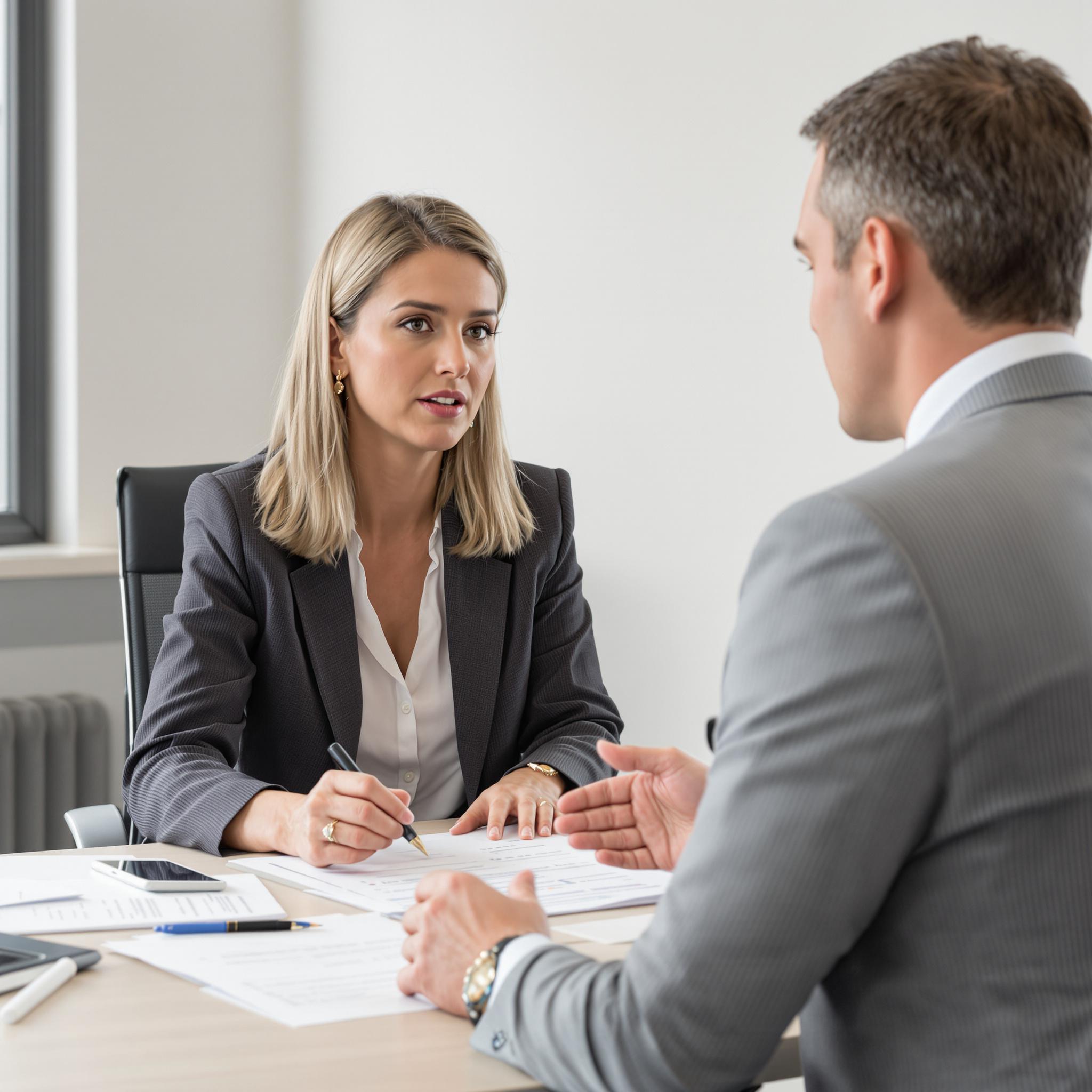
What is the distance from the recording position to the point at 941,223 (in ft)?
3.03

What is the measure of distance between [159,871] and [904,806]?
90cm

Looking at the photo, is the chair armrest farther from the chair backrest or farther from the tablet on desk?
the tablet on desk

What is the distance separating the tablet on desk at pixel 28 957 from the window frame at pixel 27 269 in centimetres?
263

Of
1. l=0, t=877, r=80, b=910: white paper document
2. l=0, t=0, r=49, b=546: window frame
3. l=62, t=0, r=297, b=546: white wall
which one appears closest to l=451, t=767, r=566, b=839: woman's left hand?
l=0, t=877, r=80, b=910: white paper document

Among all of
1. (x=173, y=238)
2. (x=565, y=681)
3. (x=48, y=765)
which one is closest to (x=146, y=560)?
(x=565, y=681)

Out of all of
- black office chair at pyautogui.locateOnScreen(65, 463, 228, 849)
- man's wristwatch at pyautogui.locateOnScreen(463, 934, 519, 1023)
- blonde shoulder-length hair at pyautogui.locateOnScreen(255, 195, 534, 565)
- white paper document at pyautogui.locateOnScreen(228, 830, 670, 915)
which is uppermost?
blonde shoulder-length hair at pyautogui.locateOnScreen(255, 195, 534, 565)

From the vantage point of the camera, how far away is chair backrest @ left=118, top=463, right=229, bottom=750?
7.02 feet

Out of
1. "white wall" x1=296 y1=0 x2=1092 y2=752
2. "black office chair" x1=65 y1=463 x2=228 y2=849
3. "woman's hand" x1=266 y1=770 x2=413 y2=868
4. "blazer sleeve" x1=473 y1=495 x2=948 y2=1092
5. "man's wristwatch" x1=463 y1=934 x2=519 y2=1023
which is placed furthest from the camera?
"white wall" x1=296 y1=0 x2=1092 y2=752

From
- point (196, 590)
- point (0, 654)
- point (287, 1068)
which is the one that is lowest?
point (0, 654)

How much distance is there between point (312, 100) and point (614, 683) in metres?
1.91

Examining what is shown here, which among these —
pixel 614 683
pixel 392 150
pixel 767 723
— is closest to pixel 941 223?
pixel 767 723

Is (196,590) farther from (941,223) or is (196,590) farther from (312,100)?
(312,100)

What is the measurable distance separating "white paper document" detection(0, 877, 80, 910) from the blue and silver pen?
6.4 inches

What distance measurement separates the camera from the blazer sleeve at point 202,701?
1.63m
